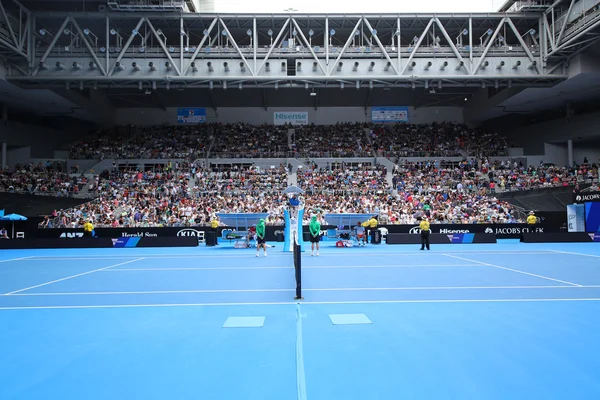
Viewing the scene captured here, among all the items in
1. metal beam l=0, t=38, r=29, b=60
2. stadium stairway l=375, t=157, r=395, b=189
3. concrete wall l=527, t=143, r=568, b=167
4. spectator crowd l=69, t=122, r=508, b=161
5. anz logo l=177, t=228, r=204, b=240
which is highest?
metal beam l=0, t=38, r=29, b=60

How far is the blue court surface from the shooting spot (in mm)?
4719

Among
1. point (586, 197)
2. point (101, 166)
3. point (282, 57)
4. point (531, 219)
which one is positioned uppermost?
point (282, 57)

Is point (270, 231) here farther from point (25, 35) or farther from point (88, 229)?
point (25, 35)

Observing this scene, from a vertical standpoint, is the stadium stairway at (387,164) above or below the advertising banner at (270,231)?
above

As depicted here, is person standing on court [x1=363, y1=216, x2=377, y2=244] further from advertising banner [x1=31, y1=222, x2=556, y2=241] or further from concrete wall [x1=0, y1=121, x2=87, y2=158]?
concrete wall [x1=0, y1=121, x2=87, y2=158]

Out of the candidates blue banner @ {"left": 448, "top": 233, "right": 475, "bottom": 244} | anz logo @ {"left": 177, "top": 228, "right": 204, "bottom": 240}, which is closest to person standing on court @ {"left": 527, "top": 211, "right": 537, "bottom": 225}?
blue banner @ {"left": 448, "top": 233, "right": 475, "bottom": 244}

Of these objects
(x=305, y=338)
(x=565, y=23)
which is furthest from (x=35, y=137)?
(x=565, y=23)

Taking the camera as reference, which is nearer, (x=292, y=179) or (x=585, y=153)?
(x=292, y=179)

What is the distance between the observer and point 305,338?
254 inches

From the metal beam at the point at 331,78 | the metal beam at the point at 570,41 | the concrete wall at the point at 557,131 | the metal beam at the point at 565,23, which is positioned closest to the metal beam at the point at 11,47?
the metal beam at the point at 331,78

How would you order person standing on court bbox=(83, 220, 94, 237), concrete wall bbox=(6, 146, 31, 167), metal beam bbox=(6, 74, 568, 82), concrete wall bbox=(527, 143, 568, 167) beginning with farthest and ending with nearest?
concrete wall bbox=(527, 143, 568, 167) < concrete wall bbox=(6, 146, 31, 167) < metal beam bbox=(6, 74, 568, 82) < person standing on court bbox=(83, 220, 94, 237)

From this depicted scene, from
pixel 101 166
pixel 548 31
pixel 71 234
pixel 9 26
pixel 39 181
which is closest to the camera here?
pixel 71 234

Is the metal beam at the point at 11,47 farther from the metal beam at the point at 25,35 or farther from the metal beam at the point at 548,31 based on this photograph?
the metal beam at the point at 548,31

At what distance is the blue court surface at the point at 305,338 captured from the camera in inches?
186
